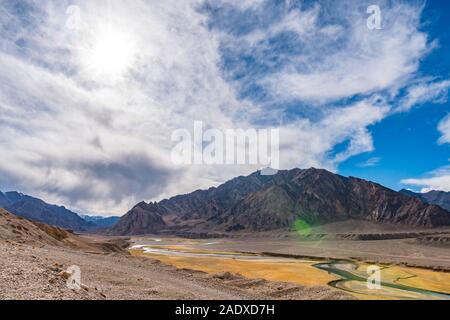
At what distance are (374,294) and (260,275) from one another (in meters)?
23.8

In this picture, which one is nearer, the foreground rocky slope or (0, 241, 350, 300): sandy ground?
(0, 241, 350, 300): sandy ground

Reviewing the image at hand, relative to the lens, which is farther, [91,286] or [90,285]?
[90,285]

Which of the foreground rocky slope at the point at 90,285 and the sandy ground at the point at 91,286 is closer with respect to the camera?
the sandy ground at the point at 91,286

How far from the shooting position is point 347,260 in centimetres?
10206

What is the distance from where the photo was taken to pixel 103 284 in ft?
84.6
